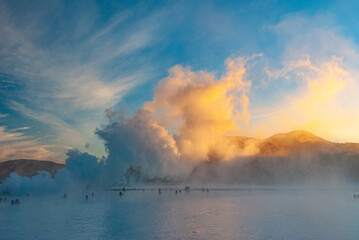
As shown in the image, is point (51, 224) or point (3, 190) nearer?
point (51, 224)

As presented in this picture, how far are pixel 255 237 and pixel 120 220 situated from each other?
21.5 meters

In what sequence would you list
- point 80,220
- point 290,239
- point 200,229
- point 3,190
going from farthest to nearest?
1. point 3,190
2. point 80,220
3. point 200,229
4. point 290,239

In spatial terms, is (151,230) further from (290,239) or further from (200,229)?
(290,239)

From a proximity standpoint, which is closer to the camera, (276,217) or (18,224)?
(18,224)

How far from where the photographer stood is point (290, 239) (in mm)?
29266

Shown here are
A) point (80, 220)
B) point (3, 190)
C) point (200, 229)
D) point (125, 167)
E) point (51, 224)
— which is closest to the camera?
point (200, 229)

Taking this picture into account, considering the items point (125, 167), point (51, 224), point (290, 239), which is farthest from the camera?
point (125, 167)

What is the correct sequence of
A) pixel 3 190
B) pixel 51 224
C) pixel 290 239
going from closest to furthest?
pixel 290 239
pixel 51 224
pixel 3 190

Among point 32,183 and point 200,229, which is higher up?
point 32,183

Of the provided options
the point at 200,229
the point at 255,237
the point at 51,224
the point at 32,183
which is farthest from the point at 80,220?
the point at 32,183

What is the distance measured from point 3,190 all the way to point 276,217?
111 metres

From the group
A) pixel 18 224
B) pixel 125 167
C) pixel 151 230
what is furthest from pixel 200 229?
pixel 125 167

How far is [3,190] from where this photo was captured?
11362cm

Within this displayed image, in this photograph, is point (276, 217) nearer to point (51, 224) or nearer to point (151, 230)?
point (151, 230)
